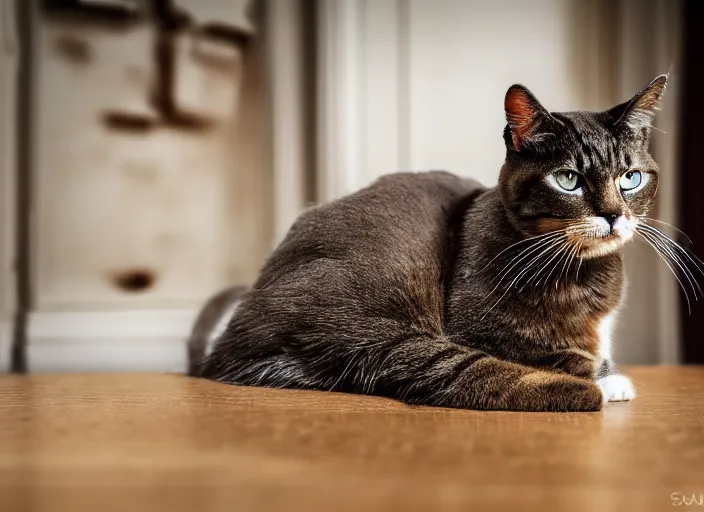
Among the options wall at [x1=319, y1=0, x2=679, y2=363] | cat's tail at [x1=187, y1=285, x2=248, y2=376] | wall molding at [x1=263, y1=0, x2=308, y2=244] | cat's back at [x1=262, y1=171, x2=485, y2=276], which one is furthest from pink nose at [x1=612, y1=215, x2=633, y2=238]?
wall molding at [x1=263, y1=0, x2=308, y2=244]

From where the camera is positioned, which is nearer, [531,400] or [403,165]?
[531,400]

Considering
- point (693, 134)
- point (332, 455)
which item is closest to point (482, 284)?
point (332, 455)

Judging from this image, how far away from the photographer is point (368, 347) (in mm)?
1063

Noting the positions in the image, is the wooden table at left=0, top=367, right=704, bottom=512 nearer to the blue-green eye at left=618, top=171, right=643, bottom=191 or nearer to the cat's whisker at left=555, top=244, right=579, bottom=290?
the cat's whisker at left=555, top=244, right=579, bottom=290

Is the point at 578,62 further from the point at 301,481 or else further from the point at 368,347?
the point at 301,481

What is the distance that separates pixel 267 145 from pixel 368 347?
85 cm

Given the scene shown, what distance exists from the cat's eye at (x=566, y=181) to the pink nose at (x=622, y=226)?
64 mm

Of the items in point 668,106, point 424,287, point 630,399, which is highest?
point 668,106

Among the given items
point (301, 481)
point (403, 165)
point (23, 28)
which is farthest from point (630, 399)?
point (23, 28)

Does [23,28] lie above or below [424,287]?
above

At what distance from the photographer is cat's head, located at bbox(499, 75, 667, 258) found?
988 millimetres

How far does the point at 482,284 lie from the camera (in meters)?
1.08

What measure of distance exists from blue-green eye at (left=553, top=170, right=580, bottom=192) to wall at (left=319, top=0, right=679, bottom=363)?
2.41ft

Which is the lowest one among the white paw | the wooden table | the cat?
the white paw
